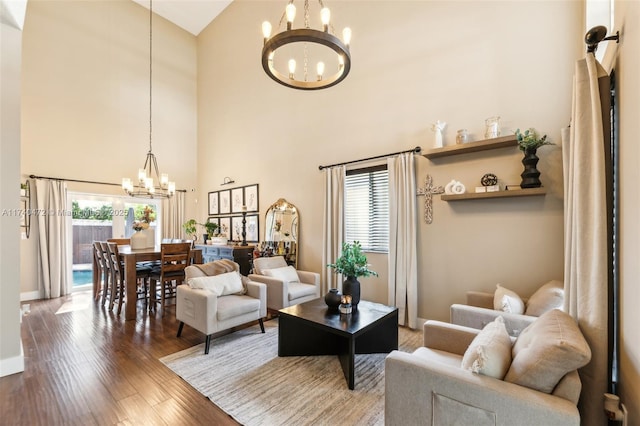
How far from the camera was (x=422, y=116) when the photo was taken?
3.74 metres

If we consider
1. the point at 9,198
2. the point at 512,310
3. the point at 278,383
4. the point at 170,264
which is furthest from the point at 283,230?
the point at 512,310

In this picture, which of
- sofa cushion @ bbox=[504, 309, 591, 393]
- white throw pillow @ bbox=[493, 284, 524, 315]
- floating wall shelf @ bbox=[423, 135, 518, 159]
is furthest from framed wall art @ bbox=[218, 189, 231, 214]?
sofa cushion @ bbox=[504, 309, 591, 393]

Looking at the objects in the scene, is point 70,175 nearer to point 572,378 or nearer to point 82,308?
point 82,308

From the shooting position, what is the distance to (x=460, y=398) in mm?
1359

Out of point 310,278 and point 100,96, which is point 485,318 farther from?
point 100,96

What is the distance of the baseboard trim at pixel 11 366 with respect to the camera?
98.8 inches

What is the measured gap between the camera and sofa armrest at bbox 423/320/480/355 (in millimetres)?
1987

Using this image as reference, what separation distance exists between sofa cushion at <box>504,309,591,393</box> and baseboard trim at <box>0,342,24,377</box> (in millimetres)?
3903

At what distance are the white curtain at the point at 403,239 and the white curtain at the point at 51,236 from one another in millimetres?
6150

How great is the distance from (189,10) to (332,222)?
21.8ft

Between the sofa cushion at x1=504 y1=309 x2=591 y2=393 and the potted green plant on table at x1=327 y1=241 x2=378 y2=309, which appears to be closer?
the sofa cushion at x1=504 y1=309 x2=591 y2=393

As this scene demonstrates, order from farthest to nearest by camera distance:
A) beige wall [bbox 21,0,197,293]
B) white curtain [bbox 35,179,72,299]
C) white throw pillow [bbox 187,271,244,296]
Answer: beige wall [bbox 21,0,197,293], white curtain [bbox 35,179,72,299], white throw pillow [bbox 187,271,244,296]

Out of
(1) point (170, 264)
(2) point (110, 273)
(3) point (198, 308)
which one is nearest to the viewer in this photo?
(3) point (198, 308)

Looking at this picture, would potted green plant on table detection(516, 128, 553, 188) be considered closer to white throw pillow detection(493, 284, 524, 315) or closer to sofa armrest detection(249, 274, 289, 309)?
white throw pillow detection(493, 284, 524, 315)
